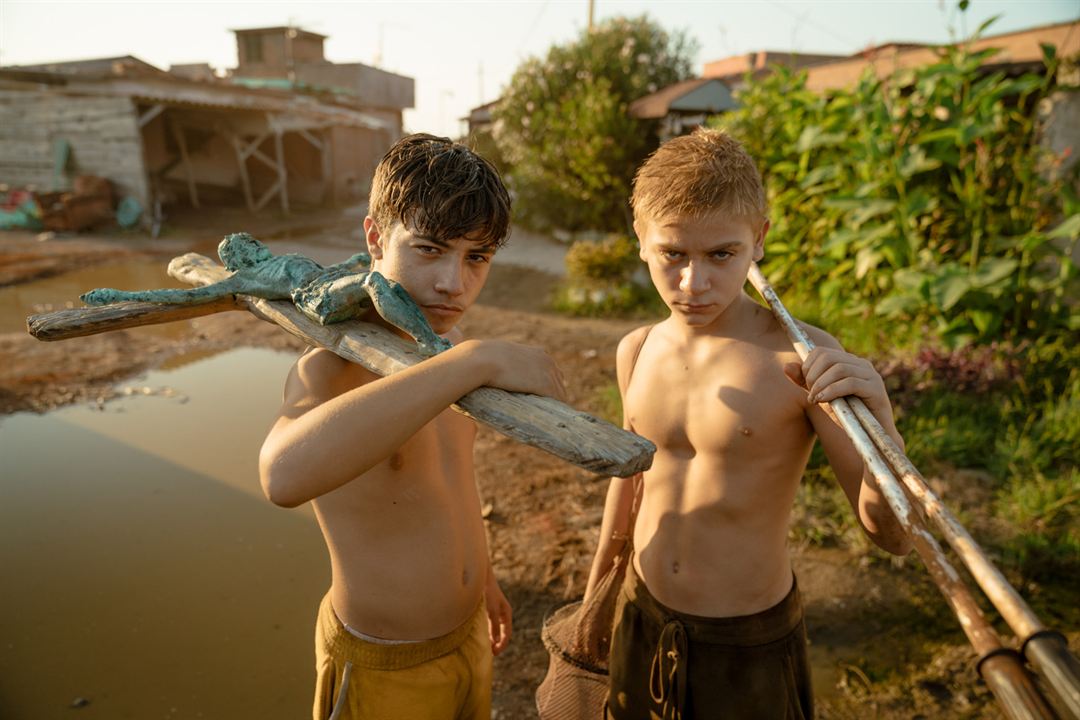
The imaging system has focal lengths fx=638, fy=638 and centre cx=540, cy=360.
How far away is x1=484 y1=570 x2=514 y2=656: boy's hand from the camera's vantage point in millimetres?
1894

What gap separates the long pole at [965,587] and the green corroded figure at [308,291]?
A: 693 mm

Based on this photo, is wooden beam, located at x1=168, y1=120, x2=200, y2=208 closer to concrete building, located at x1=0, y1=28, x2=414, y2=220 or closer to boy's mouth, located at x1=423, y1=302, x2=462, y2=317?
concrete building, located at x1=0, y1=28, x2=414, y2=220

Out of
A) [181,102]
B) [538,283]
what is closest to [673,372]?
[538,283]

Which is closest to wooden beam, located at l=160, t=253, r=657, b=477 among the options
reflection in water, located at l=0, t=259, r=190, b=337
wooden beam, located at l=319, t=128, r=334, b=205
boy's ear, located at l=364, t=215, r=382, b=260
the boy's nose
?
boy's ear, located at l=364, t=215, r=382, b=260

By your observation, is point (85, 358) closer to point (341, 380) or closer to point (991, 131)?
point (341, 380)

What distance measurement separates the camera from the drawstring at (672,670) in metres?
1.58

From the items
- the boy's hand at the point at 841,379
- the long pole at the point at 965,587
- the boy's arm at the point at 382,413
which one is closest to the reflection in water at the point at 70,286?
the boy's arm at the point at 382,413

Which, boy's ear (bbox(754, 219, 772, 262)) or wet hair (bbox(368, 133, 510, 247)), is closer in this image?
wet hair (bbox(368, 133, 510, 247))

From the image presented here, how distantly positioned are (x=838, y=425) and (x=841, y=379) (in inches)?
13.9

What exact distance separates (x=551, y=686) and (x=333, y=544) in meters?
0.89

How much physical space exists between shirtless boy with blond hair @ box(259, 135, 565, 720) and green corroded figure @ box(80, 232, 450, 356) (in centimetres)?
13

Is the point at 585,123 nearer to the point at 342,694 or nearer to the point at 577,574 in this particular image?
the point at 577,574

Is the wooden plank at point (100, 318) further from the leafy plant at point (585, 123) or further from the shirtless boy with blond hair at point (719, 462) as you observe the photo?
the leafy plant at point (585, 123)

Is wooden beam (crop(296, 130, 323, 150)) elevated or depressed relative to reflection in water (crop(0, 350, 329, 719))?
elevated
